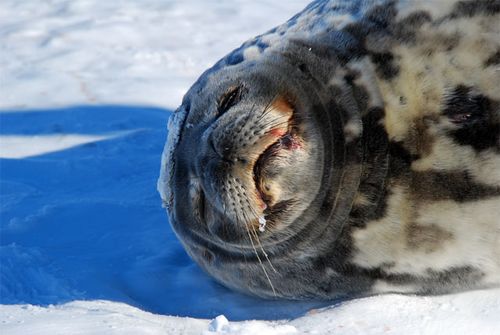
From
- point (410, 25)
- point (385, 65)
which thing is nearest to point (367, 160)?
point (385, 65)

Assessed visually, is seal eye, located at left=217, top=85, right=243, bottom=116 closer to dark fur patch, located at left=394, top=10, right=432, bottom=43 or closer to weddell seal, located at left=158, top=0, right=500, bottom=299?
weddell seal, located at left=158, top=0, right=500, bottom=299

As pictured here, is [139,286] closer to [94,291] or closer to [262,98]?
[94,291]

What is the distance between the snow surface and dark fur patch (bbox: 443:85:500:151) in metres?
0.43

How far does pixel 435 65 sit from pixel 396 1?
273 millimetres

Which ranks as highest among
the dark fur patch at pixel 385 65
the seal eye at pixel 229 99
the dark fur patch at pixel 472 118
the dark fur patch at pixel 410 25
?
the seal eye at pixel 229 99

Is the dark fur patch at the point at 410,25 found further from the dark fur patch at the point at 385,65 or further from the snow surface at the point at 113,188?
the snow surface at the point at 113,188

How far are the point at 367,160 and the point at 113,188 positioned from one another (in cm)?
155

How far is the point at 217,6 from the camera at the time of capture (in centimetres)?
647

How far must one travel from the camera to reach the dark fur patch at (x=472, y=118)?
2.45 metres

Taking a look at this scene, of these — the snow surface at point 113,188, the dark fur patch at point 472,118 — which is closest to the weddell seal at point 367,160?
the dark fur patch at point 472,118

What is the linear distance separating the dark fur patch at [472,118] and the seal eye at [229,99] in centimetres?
62

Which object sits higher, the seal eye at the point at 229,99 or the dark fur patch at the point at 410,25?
the seal eye at the point at 229,99

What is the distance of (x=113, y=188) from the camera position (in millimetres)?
3803

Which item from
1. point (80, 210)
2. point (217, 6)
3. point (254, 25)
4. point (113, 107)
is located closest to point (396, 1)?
point (80, 210)
